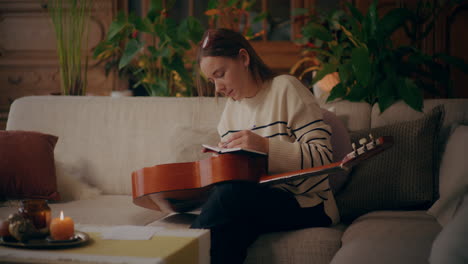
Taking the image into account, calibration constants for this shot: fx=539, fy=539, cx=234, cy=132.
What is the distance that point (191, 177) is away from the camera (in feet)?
5.19

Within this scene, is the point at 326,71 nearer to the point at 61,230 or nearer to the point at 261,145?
the point at 261,145

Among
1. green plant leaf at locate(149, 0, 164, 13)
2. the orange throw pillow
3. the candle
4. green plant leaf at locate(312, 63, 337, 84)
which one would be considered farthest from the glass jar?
green plant leaf at locate(149, 0, 164, 13)

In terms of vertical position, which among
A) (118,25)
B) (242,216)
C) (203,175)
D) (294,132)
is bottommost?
(242,216)

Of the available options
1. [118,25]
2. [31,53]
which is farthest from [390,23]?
[31,53]

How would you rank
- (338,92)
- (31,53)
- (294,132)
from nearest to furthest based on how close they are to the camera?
(294,132) < (338,92) < (31,53)

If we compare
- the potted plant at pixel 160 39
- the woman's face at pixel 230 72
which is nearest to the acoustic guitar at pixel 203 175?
the woman's face at pixel 230 72

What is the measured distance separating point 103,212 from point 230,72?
2.25ft

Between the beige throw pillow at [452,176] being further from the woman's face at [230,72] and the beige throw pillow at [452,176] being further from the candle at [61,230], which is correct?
the candle at [61,230]

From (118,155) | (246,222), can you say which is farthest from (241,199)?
(118,155)

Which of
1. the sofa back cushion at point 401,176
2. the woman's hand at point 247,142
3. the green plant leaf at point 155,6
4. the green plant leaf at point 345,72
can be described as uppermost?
the green plant leaf at point 155,6

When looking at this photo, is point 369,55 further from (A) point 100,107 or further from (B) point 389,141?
(A) point 100,107

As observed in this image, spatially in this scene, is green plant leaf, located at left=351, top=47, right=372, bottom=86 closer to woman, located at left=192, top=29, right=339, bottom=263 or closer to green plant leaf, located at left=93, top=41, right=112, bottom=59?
woman, located at left=192, top=29, right=339, bottom=263

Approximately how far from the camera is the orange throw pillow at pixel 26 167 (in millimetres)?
1989

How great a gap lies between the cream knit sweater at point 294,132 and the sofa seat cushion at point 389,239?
152 millimetres
